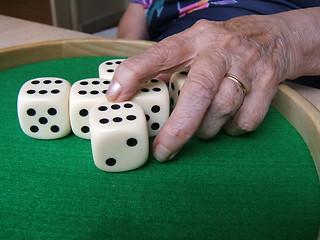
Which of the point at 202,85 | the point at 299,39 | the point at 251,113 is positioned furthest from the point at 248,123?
the point at 299,39

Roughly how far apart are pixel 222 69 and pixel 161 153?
18 cm

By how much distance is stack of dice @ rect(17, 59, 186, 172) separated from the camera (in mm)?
597

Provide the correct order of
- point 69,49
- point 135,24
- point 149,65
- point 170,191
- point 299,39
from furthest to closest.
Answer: point 135,24 → point 69,49 → point 299,39 → point 149,65 → point 170,191

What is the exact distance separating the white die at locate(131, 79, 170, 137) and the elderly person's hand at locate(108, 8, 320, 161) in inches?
0.9

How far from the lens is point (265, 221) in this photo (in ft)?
1.72

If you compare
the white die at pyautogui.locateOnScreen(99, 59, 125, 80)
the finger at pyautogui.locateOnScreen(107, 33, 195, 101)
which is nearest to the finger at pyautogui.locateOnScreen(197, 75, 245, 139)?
the finger at pyautogui.locateOnScreen(107, 33, 195, 101)

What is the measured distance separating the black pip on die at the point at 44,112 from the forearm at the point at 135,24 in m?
0.67

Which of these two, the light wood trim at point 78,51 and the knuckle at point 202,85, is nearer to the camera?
the knuckle at point 202,85

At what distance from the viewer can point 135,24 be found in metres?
1.33

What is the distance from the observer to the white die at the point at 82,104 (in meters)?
0.67

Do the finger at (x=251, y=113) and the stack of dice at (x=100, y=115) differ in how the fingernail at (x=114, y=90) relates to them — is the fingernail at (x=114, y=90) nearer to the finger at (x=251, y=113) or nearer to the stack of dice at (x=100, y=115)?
Result: the stack of dice at (x=100, y=115)

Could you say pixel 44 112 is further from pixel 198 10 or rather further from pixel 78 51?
pixel 198 10

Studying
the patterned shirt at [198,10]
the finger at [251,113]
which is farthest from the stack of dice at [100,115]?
the patterned shirt at [198,10]

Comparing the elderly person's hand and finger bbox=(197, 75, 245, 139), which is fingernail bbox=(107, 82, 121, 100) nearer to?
the elderly person's hand
